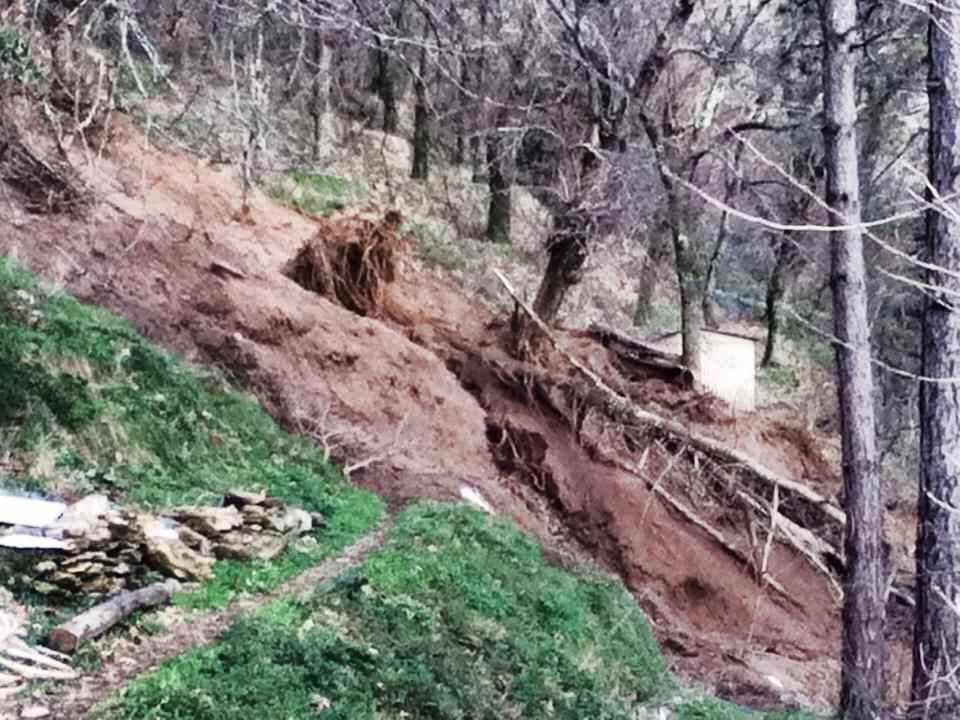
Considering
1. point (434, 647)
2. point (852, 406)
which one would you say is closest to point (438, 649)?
point (434, 647)

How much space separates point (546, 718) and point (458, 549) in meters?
2.07

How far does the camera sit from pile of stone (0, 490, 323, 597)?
19.5 ft

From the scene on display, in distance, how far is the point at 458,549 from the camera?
8.05 metres

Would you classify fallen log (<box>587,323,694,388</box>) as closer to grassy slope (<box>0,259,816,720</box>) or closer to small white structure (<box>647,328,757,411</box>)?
small white structure (<box>647,328,757,411</box>)

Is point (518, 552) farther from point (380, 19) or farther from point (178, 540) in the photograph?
point (380, 19)

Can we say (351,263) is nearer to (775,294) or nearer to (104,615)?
(104,615)

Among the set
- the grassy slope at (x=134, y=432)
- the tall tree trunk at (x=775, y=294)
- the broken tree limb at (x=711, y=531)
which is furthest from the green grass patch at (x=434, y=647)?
the tall tree trunk at (x=775, y=294)

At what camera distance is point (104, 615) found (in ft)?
18.1

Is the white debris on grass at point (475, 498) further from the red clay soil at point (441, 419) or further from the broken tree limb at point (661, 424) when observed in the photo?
the broken tree limb at point (661, 424)

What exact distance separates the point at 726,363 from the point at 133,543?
40.2 feet

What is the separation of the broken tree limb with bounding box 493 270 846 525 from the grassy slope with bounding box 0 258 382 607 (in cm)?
458

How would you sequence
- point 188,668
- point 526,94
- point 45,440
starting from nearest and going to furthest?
point 188,668, point 45,440, point 526,94

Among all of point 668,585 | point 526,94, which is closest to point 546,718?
point 668,585

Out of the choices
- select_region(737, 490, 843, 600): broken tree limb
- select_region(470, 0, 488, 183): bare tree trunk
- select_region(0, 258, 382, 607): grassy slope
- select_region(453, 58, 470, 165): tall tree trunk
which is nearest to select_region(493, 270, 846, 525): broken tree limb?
select_region(737, 490, 843, 600): broken tree limb
